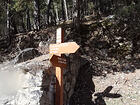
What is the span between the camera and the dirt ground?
4.80m

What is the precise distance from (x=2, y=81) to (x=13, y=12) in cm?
1045

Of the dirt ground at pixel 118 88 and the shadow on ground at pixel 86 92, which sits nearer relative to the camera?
the dirt ground at pixel 118 88

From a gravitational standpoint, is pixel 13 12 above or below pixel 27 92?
above

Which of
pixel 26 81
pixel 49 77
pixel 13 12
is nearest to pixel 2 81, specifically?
pixel 26 81

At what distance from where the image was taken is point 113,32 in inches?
343

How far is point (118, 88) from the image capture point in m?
5.36

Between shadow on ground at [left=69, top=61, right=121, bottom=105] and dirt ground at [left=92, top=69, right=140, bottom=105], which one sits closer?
dirt ground at [left=92, top=69, right=140, bottom=105]

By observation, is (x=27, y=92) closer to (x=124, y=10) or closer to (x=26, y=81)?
(x=26, y=81)

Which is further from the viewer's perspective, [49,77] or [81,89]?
[81,89]

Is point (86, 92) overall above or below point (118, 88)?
below

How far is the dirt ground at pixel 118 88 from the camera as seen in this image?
15.8 ft

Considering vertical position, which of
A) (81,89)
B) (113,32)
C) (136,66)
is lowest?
(81,89)

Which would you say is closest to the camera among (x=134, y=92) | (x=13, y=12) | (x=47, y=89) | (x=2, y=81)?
(x=47, y=89)

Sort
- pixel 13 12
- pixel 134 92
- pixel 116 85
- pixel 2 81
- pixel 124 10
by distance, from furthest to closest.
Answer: pixel 13 12 < pixel 124 10 < pixel 116 85 < pixel 134 92 < pixel 2 81
